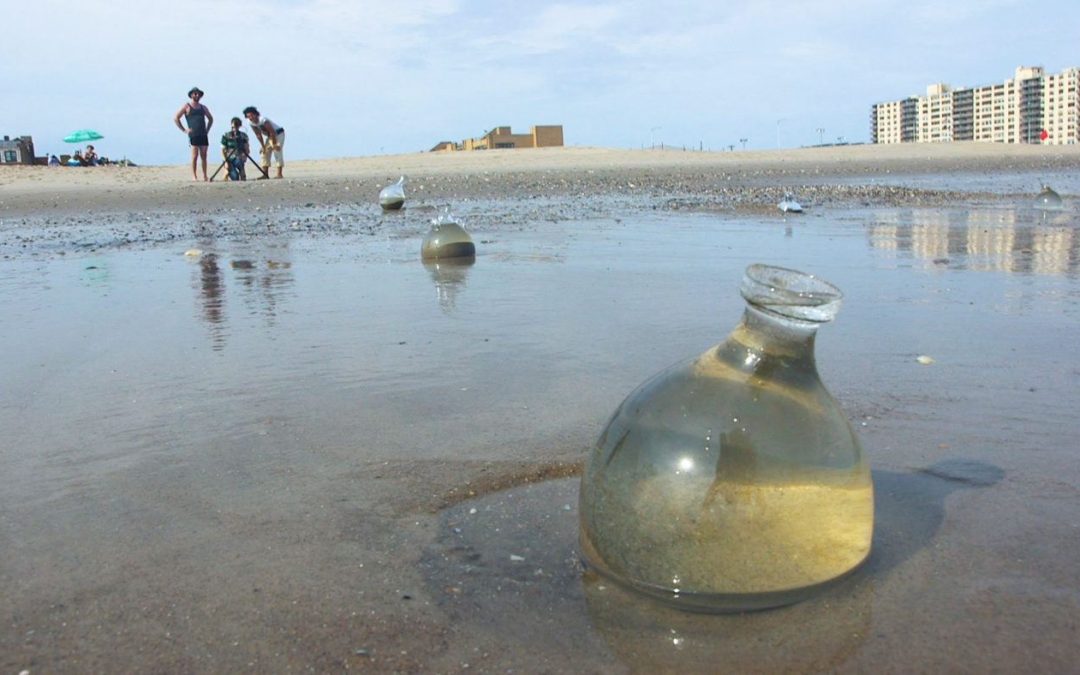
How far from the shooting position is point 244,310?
5449mm

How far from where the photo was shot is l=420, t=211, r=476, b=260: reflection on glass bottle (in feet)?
24.5

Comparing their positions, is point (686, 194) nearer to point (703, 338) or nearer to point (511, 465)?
point (703, 338)

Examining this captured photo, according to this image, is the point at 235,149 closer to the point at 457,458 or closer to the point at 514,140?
the point at 457,458

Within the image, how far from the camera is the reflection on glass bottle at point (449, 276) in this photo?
5664mm

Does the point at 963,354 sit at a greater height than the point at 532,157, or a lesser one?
lesser

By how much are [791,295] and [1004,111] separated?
95.6 metres

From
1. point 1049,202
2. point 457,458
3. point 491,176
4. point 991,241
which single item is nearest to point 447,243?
point 991,241

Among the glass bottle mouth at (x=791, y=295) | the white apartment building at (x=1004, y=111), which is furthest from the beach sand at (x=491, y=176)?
the white apartment building at (x=1004, y=111)

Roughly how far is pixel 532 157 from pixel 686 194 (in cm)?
1629

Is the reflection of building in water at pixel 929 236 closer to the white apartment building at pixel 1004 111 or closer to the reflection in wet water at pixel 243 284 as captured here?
the reflection in wet water at pixel 243 284

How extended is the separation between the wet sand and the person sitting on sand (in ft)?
41.0

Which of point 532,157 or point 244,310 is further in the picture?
point 532,157

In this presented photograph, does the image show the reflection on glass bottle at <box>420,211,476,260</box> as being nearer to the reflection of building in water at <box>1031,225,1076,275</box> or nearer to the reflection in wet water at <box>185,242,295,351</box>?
the reflection in wet water at <box>185,242,295,351</box>

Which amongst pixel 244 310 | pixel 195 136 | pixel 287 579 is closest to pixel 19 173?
pixel 195 136
